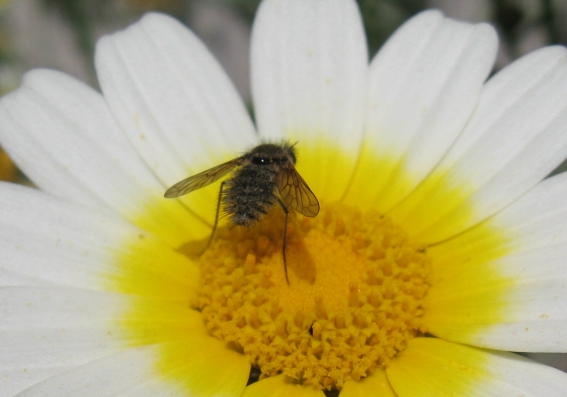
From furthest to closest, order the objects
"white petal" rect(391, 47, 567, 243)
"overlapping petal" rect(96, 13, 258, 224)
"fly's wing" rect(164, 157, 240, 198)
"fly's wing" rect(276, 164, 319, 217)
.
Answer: "overlapping petal" rect(96, 13, 258, 224) < "white petal" rect(391, 47, 567, 243) < "fly's wing" rect(164, 157, 240, 198) < "fly's wing" rect(276, 164, 319, 217)

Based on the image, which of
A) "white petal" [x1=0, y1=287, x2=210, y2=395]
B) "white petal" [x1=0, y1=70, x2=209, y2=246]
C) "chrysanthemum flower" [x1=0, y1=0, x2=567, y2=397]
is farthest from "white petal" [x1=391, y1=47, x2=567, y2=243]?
"white petal" [x1=0, y1=287, x2=210, y2=395]

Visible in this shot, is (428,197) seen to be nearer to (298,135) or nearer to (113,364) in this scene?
(298,135)

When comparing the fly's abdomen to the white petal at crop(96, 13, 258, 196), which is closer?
the fly's abdomen

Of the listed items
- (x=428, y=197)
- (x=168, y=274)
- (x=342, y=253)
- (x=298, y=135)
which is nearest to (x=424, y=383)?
(x=342, y=253)

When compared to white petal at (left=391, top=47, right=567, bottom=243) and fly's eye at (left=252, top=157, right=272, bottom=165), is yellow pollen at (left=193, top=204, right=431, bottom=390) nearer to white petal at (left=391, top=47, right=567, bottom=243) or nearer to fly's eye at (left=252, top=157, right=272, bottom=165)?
white petal at (left=391, top=47, right=567, bottom=243)

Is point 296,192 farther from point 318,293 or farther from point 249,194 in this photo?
point 318,293

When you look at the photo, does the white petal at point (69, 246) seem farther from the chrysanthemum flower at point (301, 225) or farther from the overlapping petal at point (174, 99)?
the overlapping petal at point (174, 99)

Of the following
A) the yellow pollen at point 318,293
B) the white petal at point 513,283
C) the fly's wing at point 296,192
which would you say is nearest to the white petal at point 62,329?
the yellow pollen at point 318,293
